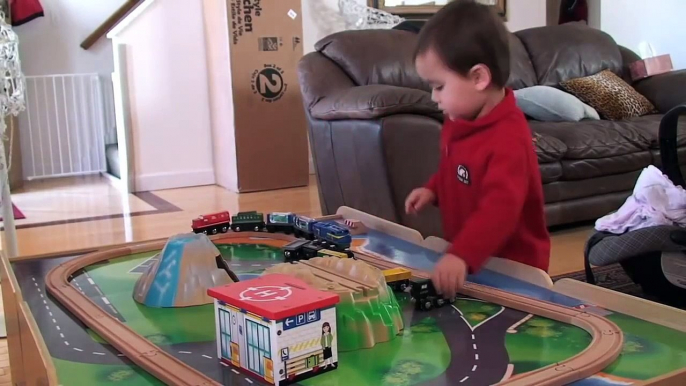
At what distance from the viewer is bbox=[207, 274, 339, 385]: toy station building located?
768mm

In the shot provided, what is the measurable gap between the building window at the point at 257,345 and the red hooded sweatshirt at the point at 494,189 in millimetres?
370

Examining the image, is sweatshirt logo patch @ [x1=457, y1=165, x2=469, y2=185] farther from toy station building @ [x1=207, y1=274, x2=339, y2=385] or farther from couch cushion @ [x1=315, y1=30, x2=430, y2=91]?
couch cushion @ [x1=315, y1=30, x2=430, y2=91]

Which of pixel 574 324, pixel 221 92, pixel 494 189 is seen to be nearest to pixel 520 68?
pixel 221 92

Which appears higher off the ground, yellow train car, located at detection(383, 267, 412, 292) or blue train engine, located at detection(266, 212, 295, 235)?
blue train engine, located at detection(266, 212, 295, 235)

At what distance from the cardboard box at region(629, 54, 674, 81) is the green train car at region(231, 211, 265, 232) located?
2.76 meters

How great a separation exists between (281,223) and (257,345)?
0.67 m

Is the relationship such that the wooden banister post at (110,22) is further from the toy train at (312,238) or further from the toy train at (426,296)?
the toy train at (426,296)

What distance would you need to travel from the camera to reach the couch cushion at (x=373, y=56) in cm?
292

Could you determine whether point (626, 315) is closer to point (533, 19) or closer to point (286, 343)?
point (286, 343)

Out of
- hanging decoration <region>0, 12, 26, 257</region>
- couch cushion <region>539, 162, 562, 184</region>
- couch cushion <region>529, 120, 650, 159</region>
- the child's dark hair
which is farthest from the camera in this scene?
couch cushion <region>529, 120, 650, 159</region>

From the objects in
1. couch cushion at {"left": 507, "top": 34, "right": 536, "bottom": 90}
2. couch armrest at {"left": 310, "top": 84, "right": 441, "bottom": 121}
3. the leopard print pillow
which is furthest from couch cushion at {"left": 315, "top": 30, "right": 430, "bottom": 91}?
the leopard print pillow

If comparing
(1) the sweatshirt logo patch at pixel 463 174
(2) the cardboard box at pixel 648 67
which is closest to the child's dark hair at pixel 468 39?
(1) the sweatshirt logo patch at pixel 463 174

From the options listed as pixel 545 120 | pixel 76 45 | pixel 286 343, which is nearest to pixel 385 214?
pixel 545 120

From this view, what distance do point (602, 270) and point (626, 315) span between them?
4.66ft
